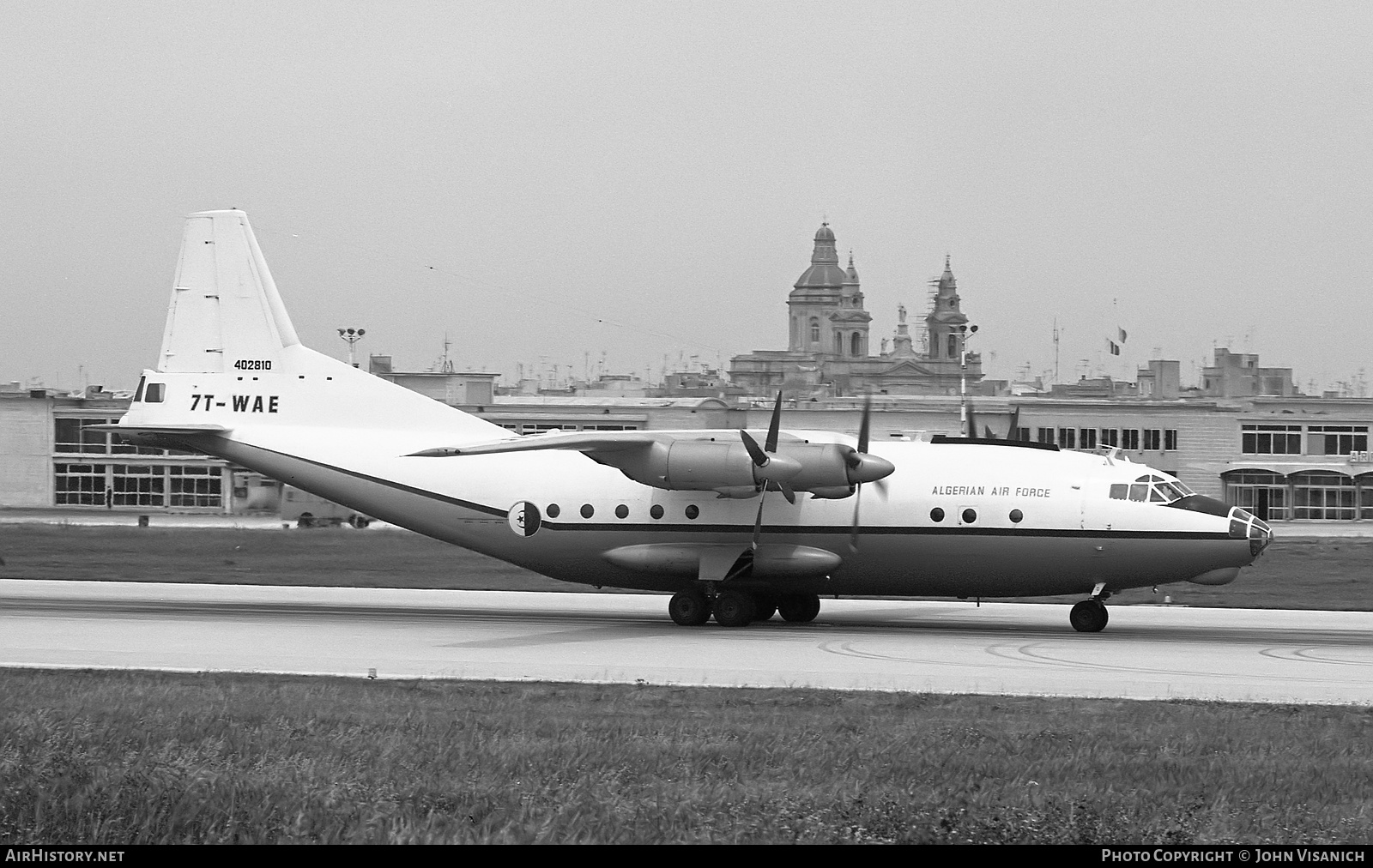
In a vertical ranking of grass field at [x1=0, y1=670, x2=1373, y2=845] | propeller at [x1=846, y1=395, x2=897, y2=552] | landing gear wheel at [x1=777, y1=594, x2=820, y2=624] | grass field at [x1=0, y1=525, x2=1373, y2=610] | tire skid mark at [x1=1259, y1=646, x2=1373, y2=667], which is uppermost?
propeller at [x1=846, y1=395, x2=897, y2=552]

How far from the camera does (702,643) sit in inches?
1089

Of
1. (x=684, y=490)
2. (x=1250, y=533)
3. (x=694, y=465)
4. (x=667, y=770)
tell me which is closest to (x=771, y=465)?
(x=694, y=465)

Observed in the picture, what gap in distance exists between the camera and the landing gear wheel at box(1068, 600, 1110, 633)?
29203 millimetres

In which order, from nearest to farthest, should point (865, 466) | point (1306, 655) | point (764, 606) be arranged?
point (1306, 655), point (865, 466), point (764, 606)

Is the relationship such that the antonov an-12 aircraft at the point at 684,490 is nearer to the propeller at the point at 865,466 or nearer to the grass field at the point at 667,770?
the propeller at the point at 865,466

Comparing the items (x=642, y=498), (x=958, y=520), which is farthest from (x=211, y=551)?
(x=958, y=520)

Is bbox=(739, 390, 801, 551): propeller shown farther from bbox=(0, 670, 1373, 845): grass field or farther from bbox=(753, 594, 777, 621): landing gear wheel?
bbox=(0, 670, 1373, 845): grass field

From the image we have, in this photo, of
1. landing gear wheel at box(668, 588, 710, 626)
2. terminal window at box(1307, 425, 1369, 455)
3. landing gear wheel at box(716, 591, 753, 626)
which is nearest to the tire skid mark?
landing gear wheel at box(716, 591, 753, 626)

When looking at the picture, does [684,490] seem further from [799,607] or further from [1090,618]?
[1090,618]

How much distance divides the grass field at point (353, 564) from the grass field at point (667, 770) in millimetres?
20787

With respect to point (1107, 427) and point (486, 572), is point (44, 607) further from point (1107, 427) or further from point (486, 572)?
point (1107, 427)

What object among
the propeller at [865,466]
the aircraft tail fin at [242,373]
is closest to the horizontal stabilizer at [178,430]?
the aircraft tail fin at [242,373]

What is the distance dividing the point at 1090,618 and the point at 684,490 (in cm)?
813

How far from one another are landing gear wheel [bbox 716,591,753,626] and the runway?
0.30 m
